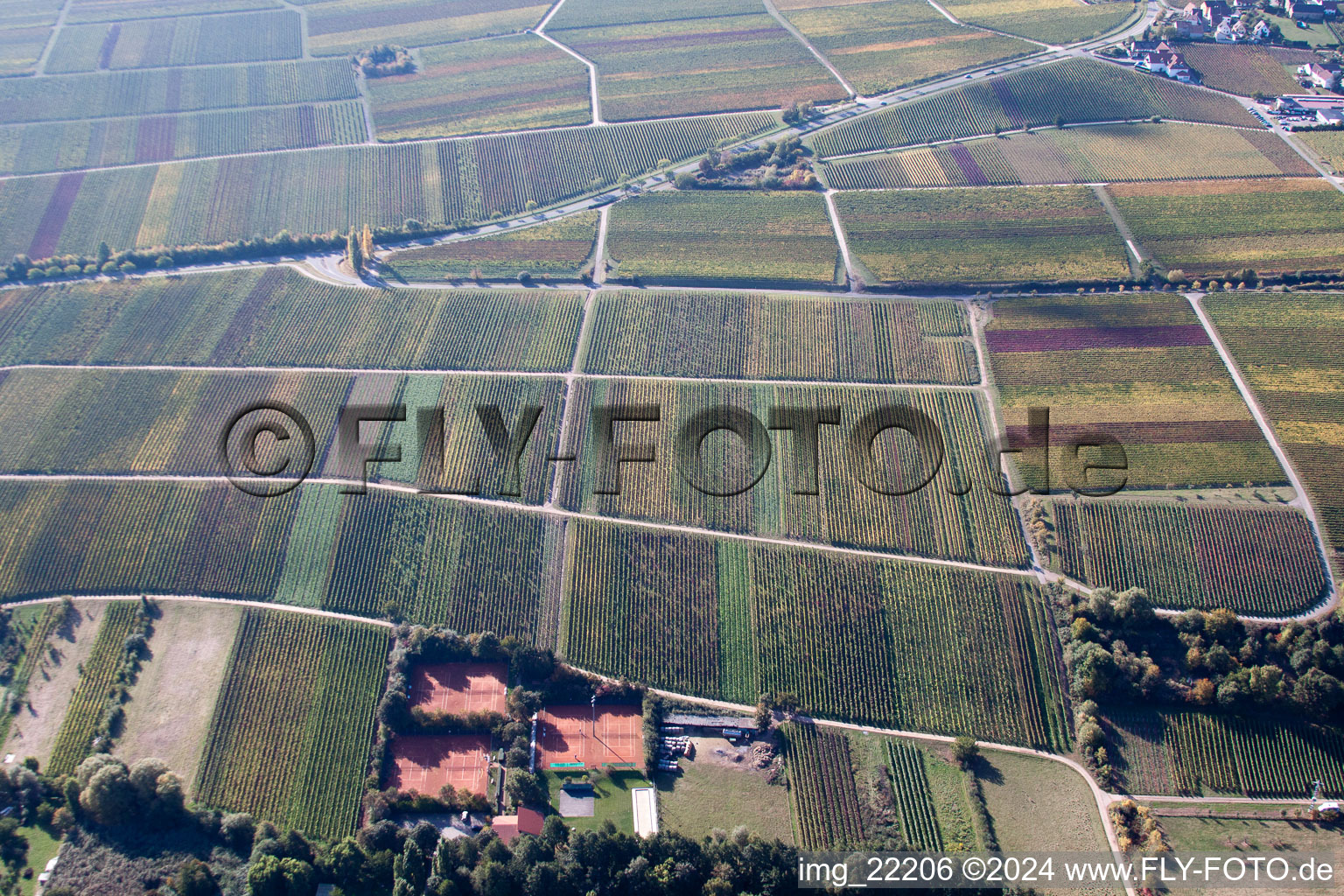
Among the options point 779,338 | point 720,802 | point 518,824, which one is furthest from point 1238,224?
point 518,824

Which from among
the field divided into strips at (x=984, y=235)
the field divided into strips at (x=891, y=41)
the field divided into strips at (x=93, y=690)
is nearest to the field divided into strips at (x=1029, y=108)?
the field divided into strips at (x=891, y=41)

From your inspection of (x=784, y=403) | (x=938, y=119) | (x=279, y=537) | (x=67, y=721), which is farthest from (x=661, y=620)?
(x=938, y=119)

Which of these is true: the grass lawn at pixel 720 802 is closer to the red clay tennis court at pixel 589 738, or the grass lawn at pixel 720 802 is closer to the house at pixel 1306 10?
the red clay tennis court at pixel 589 738

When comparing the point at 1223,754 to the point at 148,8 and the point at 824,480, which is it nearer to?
the point at 824,480

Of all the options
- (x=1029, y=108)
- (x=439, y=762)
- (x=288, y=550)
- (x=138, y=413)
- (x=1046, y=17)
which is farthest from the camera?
(x=1046, y=17)

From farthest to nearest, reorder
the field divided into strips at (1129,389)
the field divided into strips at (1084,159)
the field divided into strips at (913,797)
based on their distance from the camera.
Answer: the field divided into strips at (1084,159)
the field divided into strips at (1129,389)
the field divided into strips at (913,797)

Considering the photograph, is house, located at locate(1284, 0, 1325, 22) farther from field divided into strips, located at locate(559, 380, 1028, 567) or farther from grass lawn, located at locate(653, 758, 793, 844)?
grass lawn, located at locate(653, 758, 793, 844)

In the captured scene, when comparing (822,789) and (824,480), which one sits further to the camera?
(824,480)
